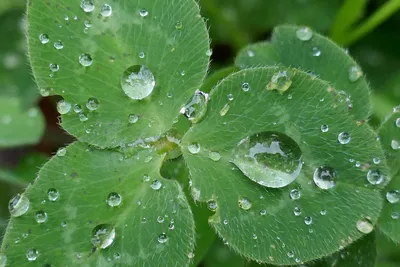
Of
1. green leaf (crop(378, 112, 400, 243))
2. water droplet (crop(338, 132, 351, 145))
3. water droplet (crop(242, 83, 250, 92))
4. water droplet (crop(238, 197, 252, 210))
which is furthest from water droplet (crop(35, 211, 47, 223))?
green leaf (crop(378, 112, 400, 243))

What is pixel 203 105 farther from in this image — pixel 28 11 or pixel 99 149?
pixel 28 11

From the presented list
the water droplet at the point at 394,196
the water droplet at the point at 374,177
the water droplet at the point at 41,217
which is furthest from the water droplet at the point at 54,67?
the water droplet at the point at 394,196

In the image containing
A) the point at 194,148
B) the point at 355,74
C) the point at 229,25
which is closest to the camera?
the point at 194,148

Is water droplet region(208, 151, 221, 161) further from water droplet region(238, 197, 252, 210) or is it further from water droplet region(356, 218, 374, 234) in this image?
water droplet region(356, 218, 374, 234)

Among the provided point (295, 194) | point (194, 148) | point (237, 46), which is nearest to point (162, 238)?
point (194, 148)

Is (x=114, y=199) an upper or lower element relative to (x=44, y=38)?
lower

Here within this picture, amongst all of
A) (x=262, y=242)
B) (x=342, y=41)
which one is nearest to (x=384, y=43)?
(x=342, y=41)

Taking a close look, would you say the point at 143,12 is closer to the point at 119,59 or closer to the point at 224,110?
the point at 119,59
